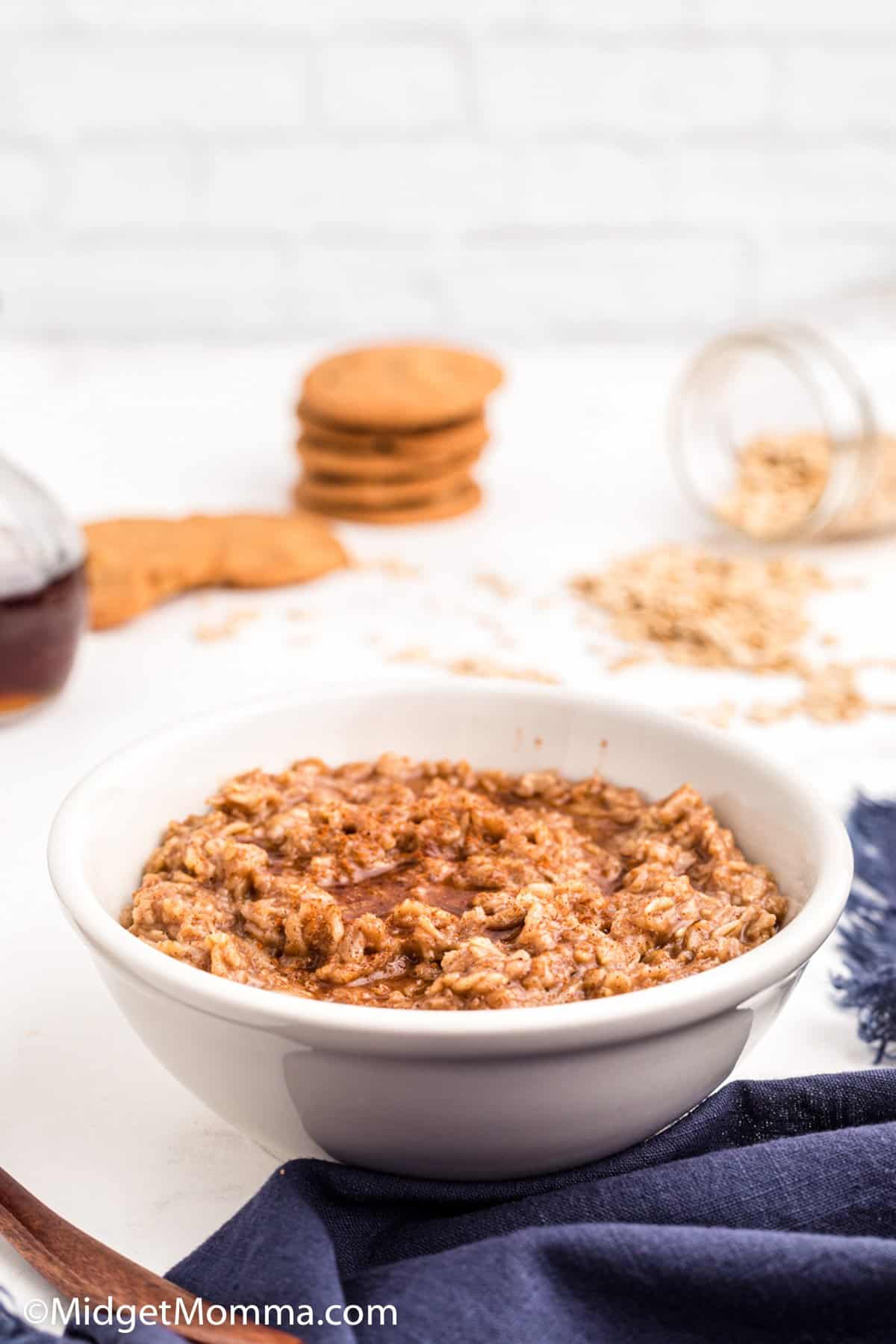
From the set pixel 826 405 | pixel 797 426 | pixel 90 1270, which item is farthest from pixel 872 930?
pixel 797 426

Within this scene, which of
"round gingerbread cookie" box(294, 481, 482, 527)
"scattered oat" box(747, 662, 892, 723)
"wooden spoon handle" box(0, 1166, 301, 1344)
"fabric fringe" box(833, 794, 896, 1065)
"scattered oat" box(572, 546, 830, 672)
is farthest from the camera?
"round gingerbread cookie" box(294, 481, 482, 527)

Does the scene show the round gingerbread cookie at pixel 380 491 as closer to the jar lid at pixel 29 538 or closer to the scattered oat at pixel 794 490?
the scattered oat at pixel 794 490

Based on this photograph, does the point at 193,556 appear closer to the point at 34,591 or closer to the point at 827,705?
the point at 34,591

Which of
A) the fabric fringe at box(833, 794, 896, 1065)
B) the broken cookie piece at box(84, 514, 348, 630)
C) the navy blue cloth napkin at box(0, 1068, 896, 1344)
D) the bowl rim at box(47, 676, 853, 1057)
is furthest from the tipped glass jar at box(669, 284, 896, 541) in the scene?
the navy blue cloth napkin at box(0, 1068, 896, 1344)

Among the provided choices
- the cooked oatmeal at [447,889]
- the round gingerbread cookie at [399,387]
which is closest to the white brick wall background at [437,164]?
the round gingerbread cookie at [399,387]

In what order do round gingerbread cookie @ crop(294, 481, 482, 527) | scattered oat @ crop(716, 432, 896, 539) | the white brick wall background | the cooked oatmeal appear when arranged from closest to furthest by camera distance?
1. the cooked oatmeal
2. scattered oat @ crop(716, 432, 896, 539)
3. round gingerbread cookie @ crop(294, 481, 482, 527)
4. the white brick wall background

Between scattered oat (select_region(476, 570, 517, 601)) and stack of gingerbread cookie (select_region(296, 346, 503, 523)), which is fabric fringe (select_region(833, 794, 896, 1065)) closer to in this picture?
scattered oat (select_region(476, 570, 517, 601))
